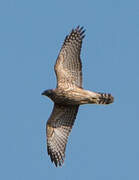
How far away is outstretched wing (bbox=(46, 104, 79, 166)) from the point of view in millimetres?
15391

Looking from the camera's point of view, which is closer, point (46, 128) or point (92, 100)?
point (92, 100)

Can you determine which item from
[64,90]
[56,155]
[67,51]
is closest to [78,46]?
[67,51]

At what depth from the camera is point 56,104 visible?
50.2ft

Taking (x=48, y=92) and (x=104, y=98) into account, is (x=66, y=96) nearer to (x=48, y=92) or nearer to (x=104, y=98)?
(x=48, y=92)

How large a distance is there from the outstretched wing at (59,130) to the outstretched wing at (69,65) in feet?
2.66

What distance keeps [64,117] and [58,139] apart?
69 cm

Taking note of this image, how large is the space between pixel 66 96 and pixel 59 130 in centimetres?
133

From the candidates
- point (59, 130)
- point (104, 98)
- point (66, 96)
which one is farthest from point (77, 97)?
point (59, 130)

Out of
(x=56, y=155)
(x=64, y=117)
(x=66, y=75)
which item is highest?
(x=66, y=75)

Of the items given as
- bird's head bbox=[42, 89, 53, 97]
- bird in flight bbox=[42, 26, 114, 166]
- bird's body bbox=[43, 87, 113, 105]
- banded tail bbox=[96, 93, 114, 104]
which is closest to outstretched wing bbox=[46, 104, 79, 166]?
bird in flight bbox=[42, 26, 114, 166]

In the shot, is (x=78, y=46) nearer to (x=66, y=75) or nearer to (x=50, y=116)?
(x=66, y=75)

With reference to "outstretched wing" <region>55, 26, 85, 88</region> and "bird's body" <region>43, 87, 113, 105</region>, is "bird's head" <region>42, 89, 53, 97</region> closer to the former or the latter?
"bird's body" <region>43, 87, 113, 105</region>

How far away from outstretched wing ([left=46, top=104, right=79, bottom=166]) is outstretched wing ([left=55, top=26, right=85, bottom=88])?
32.0 inches

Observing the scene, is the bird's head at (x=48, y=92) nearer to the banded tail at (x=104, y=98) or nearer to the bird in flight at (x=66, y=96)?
the bird in flight at (x=66, y=96)
